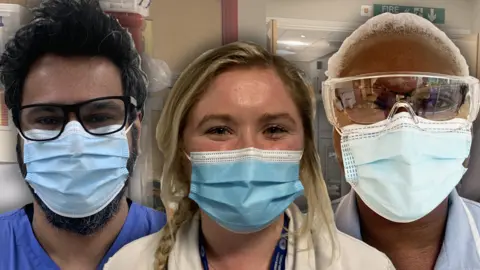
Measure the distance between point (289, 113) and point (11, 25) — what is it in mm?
807

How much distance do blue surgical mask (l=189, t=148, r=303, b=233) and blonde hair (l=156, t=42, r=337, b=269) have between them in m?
0.10

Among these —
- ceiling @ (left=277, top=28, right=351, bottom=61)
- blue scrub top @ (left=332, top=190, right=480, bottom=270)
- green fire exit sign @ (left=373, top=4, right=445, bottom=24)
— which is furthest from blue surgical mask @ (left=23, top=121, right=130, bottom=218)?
green fire exit sign @ (left=373, top=4, right=445, bottom=24)

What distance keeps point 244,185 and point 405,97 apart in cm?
50

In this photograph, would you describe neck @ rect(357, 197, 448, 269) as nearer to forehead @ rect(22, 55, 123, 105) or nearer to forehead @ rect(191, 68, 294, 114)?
forehead @ rect(191, 68, 294, 114)

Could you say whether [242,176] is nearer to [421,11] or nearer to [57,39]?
[57,39]

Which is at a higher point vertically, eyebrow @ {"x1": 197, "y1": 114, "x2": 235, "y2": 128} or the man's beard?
eyebrow @ {"x1": 197, "y1": 114, "x2": 235, "y2": 128}

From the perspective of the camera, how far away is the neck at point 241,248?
1.33 m

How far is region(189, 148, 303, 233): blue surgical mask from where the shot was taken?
47.6 inches

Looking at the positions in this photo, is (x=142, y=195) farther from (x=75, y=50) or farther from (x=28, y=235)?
(x=75, y=50)

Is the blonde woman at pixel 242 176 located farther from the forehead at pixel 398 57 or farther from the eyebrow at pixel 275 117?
the forehead at pixel 398 57

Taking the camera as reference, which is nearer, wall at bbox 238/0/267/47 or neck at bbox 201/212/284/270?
neck at bbox 201/212/284/270

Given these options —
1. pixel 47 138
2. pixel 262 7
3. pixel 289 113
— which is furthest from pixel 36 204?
pixel 262 7

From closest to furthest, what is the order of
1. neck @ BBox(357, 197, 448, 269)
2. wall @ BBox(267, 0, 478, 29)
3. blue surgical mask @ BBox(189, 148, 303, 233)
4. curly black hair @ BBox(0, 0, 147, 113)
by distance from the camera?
blue surgical mask @ BBox(189, 148, 303, 233), curly black hair @ BBox(0, 0, 147, 113), neck @ BBox(357, 197, 448, 269), wall @ BBox(267, 0, 478, 29)

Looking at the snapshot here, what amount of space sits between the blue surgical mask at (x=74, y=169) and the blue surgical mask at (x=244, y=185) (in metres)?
0.24
